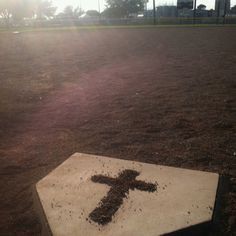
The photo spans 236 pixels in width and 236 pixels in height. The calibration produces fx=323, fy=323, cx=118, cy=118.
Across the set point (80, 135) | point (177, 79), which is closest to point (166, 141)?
point (80, 135)

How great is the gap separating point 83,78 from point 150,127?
15.6 ft

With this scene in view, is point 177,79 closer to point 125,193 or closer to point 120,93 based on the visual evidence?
point 120,93

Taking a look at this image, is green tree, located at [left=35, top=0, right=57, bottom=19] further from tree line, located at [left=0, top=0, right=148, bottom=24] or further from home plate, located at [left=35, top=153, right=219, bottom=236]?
home plate, located at [left=35, top=153, right=219, bottom=236]

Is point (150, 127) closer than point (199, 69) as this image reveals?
Yes

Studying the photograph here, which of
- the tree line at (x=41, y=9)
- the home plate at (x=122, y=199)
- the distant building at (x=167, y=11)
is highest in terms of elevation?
the tree line at (x=41, y=9)

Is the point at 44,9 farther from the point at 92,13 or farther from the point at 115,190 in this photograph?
the point at 115,190

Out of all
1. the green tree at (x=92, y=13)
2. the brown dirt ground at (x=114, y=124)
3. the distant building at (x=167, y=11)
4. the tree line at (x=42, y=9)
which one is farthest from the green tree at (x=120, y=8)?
the brown dirt ground at (x=114, y=124)

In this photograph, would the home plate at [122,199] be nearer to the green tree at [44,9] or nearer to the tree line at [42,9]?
the tree line at [42,9]

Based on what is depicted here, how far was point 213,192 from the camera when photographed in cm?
327

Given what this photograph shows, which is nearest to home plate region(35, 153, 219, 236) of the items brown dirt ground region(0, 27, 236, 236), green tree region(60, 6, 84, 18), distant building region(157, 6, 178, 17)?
brown dirt ground region(0, 27, 236, 236)

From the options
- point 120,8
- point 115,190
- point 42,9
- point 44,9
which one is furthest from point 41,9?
point 115,190

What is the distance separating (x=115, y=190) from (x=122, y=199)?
172mm

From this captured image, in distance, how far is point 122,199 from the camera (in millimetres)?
3219

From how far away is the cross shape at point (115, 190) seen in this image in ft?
9.79
